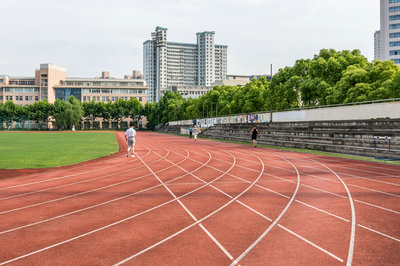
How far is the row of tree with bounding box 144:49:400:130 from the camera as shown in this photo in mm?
26391

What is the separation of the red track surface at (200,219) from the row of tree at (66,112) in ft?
265

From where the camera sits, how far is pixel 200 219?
600cm

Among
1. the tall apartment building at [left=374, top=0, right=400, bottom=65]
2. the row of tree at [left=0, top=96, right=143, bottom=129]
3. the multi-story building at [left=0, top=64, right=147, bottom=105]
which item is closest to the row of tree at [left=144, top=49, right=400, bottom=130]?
the tall apartment building at [left=374, top=0, right=400, bottom=65]

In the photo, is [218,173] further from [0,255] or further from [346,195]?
[0,255]

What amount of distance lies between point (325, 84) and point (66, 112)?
73.9 meters

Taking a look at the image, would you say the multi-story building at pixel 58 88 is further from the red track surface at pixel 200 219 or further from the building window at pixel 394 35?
the red track surface at pixel 200 219

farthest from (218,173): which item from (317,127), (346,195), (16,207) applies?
(317,127)

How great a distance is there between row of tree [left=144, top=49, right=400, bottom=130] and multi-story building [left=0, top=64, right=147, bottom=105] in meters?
71.5

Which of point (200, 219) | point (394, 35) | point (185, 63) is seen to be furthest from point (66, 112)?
point (185, 63)

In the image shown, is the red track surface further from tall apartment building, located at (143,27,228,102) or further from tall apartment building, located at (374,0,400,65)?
tall apartment building, located at (143,27,228,102)

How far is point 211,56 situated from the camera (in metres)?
194

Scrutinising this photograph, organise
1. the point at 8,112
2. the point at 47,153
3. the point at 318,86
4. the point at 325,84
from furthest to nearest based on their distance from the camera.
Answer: the point at 8,112, the point at 318,86, the point at 325,84, the point at 47,153

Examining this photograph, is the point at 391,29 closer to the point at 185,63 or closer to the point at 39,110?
the point at 39,110

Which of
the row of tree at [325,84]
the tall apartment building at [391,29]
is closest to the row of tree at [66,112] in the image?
the row of tree at [325,84]
